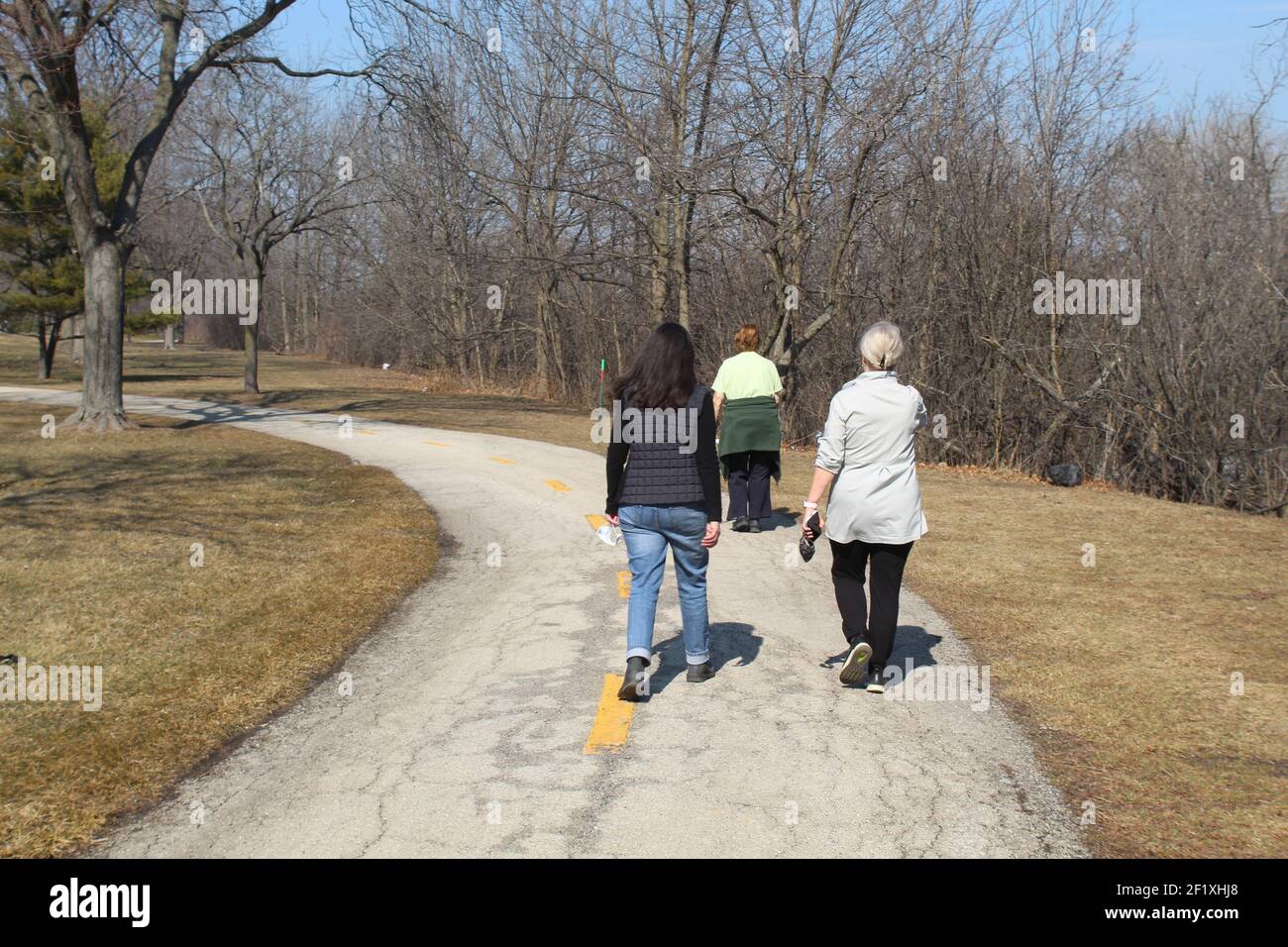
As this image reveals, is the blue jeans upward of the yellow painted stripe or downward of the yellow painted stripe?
upward

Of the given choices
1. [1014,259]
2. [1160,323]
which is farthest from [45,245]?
[1160,323]

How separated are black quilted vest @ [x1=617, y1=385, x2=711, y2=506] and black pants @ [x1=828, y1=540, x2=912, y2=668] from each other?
0.94 meters

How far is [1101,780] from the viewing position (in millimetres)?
5082

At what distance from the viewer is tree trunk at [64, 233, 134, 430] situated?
20.0 meters

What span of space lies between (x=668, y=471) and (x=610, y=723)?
146 cm

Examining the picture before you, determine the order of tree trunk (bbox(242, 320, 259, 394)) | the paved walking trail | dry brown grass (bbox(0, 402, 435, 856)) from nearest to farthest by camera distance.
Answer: the paved walking trail → dry brown grass (bbox(0, 402, 435, 856)) → tree trunk (bbox(242, 320, 259, 394))

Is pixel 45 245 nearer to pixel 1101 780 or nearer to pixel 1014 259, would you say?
pixel 1014 259

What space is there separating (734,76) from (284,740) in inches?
729

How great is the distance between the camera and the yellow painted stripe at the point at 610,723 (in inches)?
210

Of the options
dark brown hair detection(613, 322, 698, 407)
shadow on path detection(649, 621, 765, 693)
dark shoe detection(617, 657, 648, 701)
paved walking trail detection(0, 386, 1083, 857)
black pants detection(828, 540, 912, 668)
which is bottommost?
paved walking trail detection(0, 386, 1083, 857)

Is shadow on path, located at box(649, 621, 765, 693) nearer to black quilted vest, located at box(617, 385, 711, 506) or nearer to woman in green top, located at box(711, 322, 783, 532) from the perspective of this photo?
black quilted vest, located at box(617, 385, 711, 506)

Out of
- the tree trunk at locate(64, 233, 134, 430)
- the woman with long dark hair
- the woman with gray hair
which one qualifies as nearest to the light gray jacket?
the woman with gray hair

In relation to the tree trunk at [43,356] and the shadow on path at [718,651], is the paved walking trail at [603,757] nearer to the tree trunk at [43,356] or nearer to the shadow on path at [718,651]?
the shadow on path at [718,651]

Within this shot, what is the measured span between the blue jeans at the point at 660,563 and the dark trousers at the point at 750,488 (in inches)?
212
